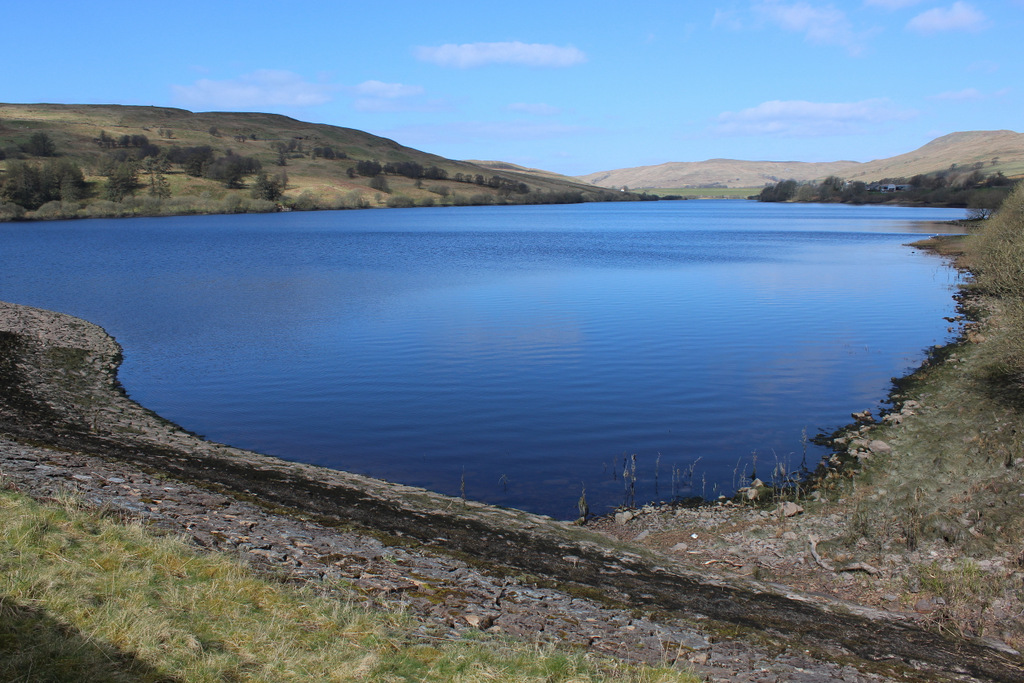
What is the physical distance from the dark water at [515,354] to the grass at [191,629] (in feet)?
→ 24.0

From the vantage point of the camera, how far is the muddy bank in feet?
25.5

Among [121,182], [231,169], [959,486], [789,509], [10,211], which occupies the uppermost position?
[231,169]

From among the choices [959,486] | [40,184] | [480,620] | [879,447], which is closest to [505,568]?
[480,620]

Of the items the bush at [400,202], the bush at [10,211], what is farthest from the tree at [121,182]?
the bush at [400,202]

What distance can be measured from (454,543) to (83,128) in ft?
689

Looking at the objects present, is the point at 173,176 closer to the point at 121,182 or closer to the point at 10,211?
the point at 121,182

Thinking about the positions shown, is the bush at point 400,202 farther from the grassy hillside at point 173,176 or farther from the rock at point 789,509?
the rock at point 789,509

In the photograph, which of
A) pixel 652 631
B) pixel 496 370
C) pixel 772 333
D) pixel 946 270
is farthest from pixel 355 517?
pixel 946 270

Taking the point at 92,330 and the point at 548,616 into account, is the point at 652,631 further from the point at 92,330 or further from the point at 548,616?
the point at 92,330

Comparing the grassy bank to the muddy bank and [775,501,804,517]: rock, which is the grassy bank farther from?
the muddy bank

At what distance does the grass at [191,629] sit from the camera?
5559mm

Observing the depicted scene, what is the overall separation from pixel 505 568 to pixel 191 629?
4.44 m

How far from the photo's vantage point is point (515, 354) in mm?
26766

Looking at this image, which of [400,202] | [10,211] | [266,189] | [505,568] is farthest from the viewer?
[400,202]
